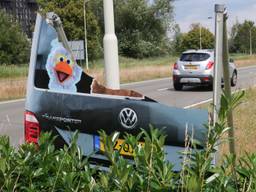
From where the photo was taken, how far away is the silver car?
22.0 meters

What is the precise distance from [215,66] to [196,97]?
628 inches

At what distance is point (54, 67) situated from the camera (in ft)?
12.6

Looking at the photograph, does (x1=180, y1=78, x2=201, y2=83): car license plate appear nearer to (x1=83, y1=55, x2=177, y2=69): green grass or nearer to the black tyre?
the black tyre

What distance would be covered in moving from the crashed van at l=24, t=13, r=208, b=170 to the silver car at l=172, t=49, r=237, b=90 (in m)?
18.3

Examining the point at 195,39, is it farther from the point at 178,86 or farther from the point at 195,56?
the point at 195,56

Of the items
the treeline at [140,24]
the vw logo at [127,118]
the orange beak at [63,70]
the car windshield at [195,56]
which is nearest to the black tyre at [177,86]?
the car windshield at [195,56]

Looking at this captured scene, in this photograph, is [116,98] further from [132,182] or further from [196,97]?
[196,97]

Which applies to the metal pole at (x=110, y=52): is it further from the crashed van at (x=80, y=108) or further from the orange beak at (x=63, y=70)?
the orange beak at (x=63, y=70)

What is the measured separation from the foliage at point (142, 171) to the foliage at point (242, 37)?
10320 centimetres

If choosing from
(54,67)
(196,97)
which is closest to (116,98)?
(54,67)

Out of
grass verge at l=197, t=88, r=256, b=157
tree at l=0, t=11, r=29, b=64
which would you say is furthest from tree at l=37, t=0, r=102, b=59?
grass verge at l=197, t=88, r=256, b=157

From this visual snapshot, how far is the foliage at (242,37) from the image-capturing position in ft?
342

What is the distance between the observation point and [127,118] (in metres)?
3.44

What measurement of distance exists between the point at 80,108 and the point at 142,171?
107 cm
